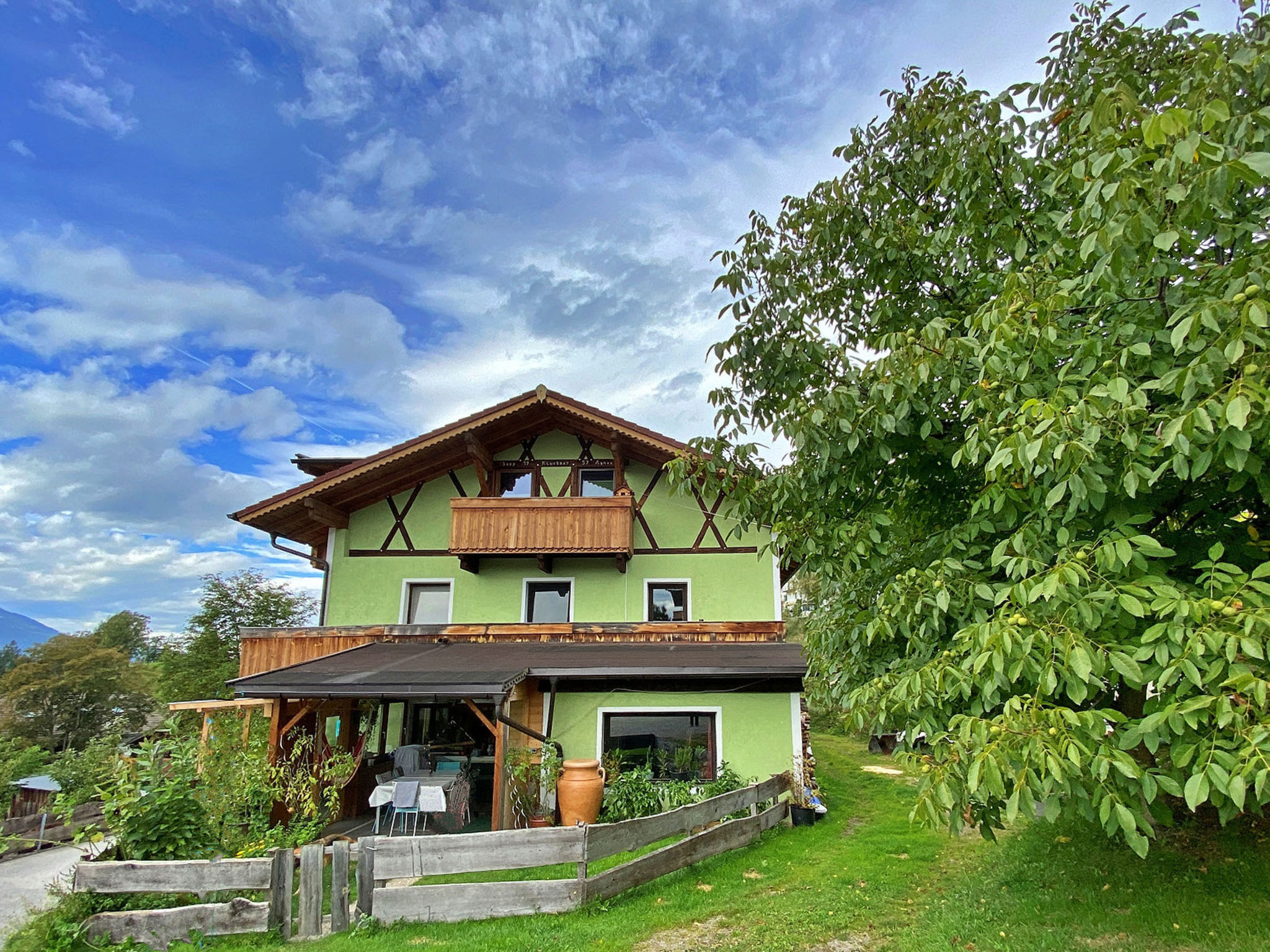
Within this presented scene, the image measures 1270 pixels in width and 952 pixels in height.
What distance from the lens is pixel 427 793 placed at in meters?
8.57

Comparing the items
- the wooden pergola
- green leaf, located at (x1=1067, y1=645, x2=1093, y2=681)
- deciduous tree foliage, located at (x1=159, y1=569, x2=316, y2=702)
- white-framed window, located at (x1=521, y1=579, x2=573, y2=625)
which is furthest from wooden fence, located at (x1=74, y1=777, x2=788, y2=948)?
deciduous tree foliage, located at (x1=159, y1=569, x2=316, y2=702)

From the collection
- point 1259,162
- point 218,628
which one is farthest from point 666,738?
point 218,628

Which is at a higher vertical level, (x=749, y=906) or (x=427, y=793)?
(x=427, y=793)

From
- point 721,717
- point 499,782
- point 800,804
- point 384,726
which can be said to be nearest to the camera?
point 499,782

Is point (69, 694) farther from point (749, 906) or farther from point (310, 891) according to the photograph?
point (749, 906)

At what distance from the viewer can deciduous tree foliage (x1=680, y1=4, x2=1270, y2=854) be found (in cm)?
235

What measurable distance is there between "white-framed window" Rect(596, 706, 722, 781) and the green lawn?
116 inches

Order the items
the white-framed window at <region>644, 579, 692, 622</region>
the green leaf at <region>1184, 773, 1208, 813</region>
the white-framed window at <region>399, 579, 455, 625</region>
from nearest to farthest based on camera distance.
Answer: the green leaf at <region>1184, 773, 1208, 813</region>
the white-framed window at <region>644, 579, 692, 622</region>
the white-framed window at <region>399, 579, 455, 625</region>

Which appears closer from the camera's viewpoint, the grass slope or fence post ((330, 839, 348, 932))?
the grass slope

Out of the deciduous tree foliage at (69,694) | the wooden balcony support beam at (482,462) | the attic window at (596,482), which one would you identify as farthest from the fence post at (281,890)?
the deciduous tree foliage at (69,694)

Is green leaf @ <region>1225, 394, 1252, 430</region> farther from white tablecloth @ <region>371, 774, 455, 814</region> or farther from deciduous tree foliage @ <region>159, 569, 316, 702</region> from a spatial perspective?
deciduous tree foliage @ <region>159, 569, 316, 702</region>

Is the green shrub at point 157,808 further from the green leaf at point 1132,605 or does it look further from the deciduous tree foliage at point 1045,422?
the green leaf at point 1132,605

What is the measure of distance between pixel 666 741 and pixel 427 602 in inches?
230

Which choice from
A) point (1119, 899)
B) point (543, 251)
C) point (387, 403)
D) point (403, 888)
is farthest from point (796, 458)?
point (387, 403)
